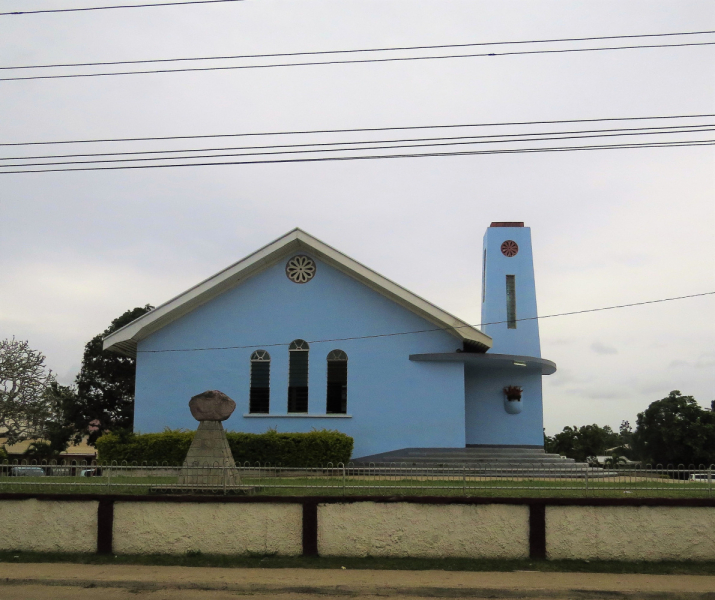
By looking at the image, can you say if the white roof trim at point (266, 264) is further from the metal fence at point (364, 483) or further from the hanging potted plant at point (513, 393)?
the metal fence at point (364, 483)

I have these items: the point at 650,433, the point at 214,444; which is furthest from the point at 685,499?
the point at 650,433

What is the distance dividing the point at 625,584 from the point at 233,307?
48.2 ft

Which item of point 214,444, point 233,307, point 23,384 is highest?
point 233,307

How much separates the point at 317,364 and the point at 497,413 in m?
6.17

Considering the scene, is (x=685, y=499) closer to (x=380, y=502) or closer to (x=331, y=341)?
(x=380, y=502)

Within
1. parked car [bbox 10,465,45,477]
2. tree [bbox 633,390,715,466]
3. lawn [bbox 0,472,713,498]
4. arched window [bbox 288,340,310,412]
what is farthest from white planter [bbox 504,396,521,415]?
parked car [bbox 10,465,45,477]

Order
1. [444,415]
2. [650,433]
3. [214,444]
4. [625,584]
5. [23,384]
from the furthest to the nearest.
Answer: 1. [650,433]
2. [23,384]
3. [444,415]
4. [214,444]
5. [625,584]

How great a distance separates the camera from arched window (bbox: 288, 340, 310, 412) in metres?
21.9

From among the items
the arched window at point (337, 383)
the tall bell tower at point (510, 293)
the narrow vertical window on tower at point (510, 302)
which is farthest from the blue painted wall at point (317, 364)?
the narrow vertical window on tower at point (510, 302)

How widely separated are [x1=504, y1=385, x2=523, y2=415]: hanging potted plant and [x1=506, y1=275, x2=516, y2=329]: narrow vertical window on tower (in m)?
2.46

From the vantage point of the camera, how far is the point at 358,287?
2217 cm

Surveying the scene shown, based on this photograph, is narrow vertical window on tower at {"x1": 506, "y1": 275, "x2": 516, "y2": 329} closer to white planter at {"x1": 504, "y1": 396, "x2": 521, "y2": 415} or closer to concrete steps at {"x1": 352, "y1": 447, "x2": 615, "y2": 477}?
white planter at {"x1": 504, "y1": 396, "x2": 521, "y2": 415}

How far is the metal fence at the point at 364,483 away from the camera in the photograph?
11.8 m

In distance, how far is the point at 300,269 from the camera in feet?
73.7
